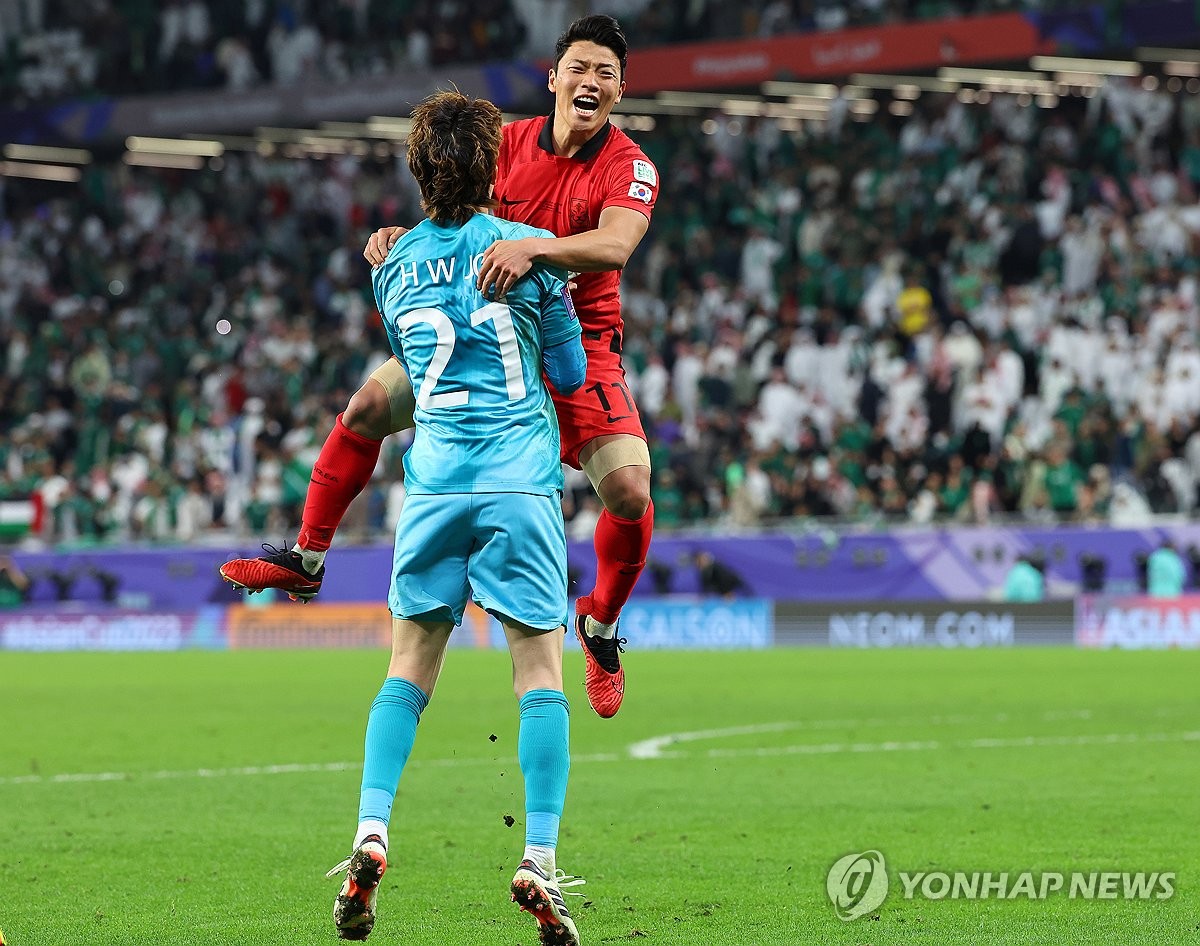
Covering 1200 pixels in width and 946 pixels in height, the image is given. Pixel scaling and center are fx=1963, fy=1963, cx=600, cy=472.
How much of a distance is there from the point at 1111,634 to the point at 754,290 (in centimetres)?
897

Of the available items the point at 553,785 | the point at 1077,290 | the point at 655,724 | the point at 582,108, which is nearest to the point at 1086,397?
the point at 1077,290

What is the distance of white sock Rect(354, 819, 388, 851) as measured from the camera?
17.1ft

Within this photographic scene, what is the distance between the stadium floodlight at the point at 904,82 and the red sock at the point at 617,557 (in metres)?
22.6

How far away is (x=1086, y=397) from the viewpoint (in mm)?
22812

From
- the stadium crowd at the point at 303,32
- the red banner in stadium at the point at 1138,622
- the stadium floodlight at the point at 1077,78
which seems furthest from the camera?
the stadium crowd at the point at 303,32

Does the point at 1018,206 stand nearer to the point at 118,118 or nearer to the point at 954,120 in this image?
the point at 954,120

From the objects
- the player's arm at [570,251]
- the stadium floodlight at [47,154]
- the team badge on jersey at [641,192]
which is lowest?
the stadium floodlight at [47,154]

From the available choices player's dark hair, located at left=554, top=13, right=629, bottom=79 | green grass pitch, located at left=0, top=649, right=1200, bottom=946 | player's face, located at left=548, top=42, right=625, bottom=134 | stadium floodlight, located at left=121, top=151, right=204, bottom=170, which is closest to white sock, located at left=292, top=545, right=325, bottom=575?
green grass pitch, located at left=0, top=649, right=1200, bottom=946

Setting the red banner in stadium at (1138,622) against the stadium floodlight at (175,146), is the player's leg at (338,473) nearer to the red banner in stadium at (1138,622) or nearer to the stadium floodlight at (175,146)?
the red banner in stadium at (1138,622)

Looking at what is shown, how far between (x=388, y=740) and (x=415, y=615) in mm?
363

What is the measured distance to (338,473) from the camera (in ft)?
21.9

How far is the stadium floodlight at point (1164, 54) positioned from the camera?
2733cm

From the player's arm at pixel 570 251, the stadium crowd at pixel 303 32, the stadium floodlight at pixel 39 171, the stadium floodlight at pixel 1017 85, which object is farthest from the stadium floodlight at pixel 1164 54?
the player's arm at pixel 570 251

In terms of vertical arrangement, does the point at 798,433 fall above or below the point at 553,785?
below
